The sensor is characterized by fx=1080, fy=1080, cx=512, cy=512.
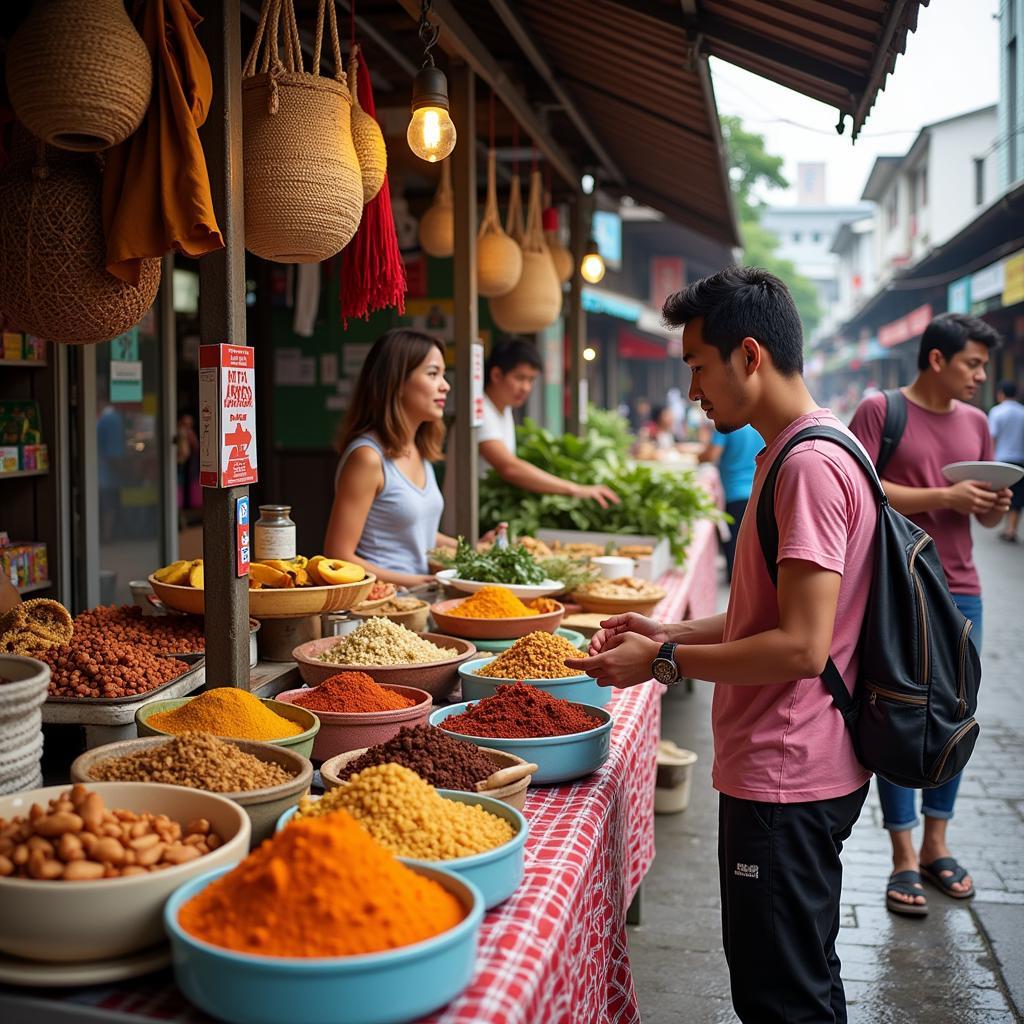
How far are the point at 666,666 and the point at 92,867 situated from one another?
122 centimetres

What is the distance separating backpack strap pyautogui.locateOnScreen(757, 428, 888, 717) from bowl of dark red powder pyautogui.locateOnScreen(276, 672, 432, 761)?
3.12 ft

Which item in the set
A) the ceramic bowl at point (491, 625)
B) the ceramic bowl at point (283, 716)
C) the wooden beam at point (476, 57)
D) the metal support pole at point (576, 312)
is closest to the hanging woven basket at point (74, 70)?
the ceramic bowl at point (283, 716)

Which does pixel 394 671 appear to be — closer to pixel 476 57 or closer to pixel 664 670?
pixel 664 670

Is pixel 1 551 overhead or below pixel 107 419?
below

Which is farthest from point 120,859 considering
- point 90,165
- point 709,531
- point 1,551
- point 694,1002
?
point 709,531

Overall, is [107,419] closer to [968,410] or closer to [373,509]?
[373,509]

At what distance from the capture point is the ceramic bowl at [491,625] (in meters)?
3.59

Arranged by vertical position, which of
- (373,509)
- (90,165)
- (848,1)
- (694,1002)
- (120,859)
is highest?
(848,1)

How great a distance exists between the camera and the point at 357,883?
5.02ft

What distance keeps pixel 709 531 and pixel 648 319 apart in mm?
12036

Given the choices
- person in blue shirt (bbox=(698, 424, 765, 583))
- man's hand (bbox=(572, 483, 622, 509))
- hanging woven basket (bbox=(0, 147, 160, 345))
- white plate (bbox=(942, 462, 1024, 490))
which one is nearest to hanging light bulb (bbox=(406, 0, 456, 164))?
hanging woven basket (bbox=(0, 147, 160, 345))

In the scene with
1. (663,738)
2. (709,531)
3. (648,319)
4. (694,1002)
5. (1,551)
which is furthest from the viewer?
(648,319)

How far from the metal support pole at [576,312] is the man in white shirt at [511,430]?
272 centimetres

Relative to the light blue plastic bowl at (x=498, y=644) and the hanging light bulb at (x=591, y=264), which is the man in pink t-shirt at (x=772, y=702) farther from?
the hanging light bulb at (x=591, y=264)
